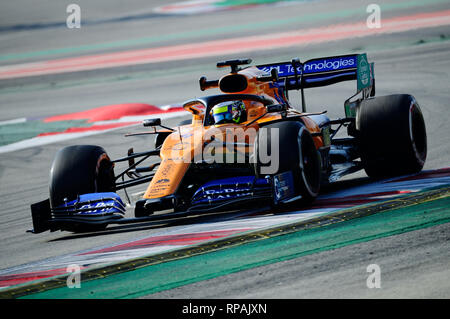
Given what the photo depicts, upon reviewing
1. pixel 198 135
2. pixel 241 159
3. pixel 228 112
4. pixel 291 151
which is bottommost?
pixel 241 159

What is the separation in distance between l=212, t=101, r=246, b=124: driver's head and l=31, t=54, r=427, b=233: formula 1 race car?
0.04ft

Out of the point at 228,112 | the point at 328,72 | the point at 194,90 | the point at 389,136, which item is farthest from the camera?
the point at 194,90

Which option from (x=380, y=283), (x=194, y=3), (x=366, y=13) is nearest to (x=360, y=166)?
(x=380, y=283)

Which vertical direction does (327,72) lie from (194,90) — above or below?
above

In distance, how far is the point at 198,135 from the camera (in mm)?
9133

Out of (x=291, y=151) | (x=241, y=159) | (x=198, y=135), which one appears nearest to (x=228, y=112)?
(x=198, y=135)

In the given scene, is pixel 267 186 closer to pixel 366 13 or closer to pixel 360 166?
pixel 360 166

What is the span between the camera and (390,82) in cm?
1861

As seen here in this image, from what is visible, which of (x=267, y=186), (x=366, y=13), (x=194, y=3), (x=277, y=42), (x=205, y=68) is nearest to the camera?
(x=267, y=186)

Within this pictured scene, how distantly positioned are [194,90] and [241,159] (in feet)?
40.7

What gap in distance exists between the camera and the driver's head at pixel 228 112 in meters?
9.43

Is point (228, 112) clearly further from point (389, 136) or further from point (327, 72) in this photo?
point (327, 72)

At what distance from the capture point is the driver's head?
30.9ft

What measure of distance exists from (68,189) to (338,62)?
4.24 metres
